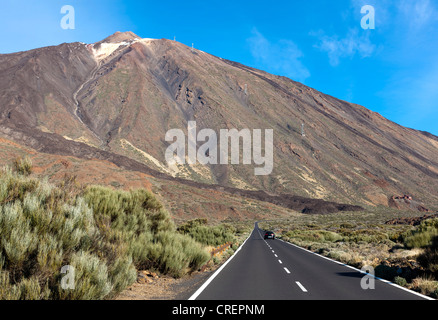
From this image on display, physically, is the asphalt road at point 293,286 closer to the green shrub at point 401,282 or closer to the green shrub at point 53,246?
the green shrub at point 401,282

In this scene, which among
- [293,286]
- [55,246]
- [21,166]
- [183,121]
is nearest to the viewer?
[55,246]

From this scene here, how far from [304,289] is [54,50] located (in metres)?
173

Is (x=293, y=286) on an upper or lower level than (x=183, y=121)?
lower

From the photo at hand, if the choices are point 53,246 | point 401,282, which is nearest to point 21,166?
point 53,246

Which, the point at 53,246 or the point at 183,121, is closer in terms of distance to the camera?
the point at 53,246

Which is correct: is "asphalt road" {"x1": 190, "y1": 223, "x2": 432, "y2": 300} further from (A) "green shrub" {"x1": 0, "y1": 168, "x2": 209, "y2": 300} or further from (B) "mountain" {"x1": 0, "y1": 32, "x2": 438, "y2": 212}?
(B) "mountain" {"x1": 0, "y1": 32, "x2": 438, "y2": 212}

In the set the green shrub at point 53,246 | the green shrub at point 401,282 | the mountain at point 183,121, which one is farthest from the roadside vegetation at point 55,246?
the mountain at point 183,121

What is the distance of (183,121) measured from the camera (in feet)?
407

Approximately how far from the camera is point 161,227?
38.4 feet

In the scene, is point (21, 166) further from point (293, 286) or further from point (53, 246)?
point (293, 286)

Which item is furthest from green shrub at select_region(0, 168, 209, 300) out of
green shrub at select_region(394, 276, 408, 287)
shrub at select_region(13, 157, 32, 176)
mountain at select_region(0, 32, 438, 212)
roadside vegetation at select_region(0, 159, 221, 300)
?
mountain at select_region(0, 32, 438, 212)

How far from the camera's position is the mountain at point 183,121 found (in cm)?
9919

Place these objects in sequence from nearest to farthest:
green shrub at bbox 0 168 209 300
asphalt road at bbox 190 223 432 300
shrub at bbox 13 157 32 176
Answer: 1. green shrub at bbox 0 168 209 300
2. asphalt road at bbox 190 223 432 300
3. shrub at bbox 13 157 32 176

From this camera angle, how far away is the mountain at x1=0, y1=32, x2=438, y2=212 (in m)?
99.2
